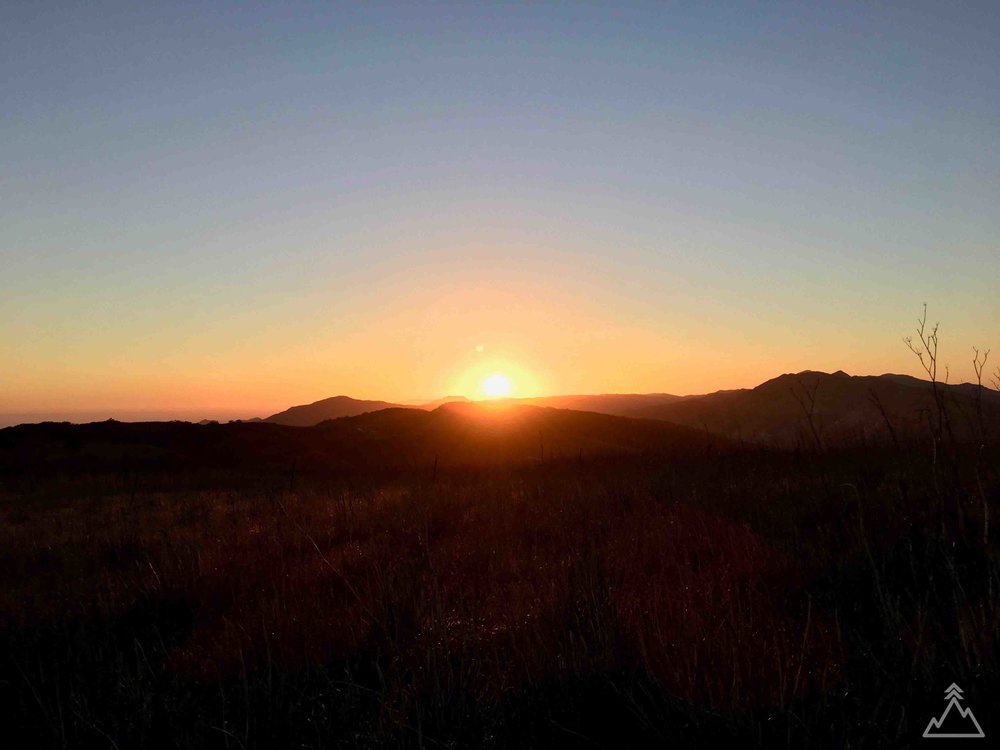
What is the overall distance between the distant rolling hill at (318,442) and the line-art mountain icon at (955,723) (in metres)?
17.2

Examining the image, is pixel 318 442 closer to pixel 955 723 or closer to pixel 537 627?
pixel 537 627

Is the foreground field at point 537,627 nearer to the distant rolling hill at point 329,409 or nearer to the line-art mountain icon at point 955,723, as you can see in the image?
the line-art mountain icon at point 955,723

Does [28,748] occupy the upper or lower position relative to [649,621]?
lower

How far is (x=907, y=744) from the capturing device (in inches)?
83.2

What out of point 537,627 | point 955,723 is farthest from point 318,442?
point 955,723

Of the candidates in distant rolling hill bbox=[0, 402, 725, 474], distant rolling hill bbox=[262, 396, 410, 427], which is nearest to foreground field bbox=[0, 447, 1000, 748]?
distant rolling hill bbox=[0, 402, 725, 474]

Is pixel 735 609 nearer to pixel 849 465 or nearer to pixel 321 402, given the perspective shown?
pixel 849 465

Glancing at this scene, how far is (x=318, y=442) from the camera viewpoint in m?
26.0

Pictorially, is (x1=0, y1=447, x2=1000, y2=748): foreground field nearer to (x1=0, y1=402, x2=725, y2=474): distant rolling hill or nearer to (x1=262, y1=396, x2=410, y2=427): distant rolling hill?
(x1=0, y1=402, x2=725, y2=474): distant rolling hill

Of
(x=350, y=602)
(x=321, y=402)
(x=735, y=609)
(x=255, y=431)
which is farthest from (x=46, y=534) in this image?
(x=321, y=402)

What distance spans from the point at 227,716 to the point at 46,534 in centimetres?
719

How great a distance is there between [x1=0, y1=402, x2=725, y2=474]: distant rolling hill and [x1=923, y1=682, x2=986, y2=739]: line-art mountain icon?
1720 centimetres

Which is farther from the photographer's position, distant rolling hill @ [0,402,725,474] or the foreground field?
distant rolling hill @ [0,402,725,474]

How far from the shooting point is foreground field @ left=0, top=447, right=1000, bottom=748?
8.15 ft
